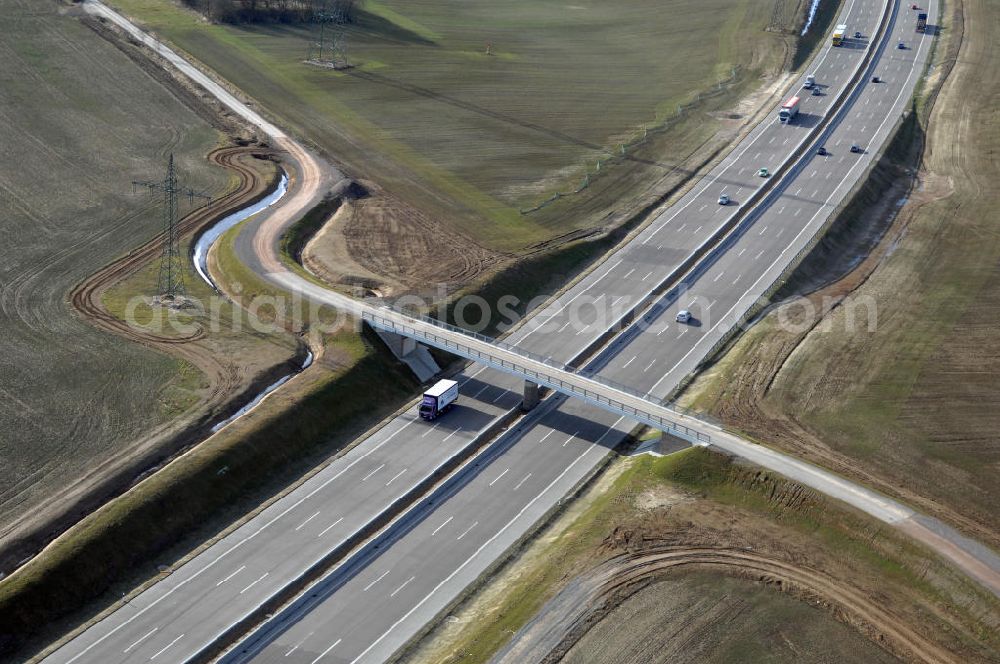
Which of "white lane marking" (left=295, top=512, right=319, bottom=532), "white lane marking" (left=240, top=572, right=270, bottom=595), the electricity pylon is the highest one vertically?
the electricity pylon

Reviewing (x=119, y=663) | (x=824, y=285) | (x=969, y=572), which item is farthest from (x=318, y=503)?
(x=824, y=285)

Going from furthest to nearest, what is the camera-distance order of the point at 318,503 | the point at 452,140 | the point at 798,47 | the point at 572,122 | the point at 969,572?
the point at 798,47
the point at 572,122
the point at 452,140
the point at 318,503
the point at 969,572

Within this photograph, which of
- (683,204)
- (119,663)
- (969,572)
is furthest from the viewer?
(683,204)

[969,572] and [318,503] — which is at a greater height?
[969,572]

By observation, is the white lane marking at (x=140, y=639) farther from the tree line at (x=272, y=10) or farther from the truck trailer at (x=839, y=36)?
the truck trailer at (x=839, y=36)

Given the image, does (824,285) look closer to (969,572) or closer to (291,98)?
(969,572)

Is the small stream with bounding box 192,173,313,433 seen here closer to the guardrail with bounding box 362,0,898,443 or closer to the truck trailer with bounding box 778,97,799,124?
the guardrail with bounding box 362,0,898,443

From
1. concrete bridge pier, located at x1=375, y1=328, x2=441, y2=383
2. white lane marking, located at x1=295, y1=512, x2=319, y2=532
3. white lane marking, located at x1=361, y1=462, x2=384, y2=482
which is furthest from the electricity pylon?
white lane marking, located at x1=295, y1=512, x2=319, y2=532
